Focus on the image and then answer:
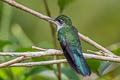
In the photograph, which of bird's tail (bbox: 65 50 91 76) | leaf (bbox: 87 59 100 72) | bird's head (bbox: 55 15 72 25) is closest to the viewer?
bird's tail (bbox: 65 50 91 76)

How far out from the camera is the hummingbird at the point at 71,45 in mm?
2096

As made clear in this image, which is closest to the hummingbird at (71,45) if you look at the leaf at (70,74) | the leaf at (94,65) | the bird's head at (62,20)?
the bird's head at (62,20)

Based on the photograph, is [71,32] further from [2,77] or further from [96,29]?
[96,29]

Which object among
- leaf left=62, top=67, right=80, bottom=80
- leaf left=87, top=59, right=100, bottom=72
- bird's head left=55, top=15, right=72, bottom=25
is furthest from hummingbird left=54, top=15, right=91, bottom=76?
leaf left=62, top=67, right=80, bottom=80

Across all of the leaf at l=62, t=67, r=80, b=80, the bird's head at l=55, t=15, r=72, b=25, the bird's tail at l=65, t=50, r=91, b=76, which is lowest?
the leaf at l=62, t=67, r=80, b=80

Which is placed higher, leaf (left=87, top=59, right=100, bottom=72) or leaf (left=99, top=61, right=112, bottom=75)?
leaf (left=87, top=59, right=100, bottom=72)

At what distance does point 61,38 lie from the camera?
2.39 metres

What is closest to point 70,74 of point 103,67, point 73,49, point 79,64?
point 103,67

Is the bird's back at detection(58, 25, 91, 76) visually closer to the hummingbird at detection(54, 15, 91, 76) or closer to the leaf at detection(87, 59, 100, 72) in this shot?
the hummingbird at detection(54, 15, 91, 76)

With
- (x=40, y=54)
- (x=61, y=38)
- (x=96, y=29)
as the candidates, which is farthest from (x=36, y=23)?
(x=40, y=54)

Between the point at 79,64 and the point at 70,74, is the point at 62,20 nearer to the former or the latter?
the point at 70,74

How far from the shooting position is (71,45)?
7.70 feet

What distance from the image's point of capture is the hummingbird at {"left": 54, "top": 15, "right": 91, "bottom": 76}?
2096 millimetres

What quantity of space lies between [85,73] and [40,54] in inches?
9.8
